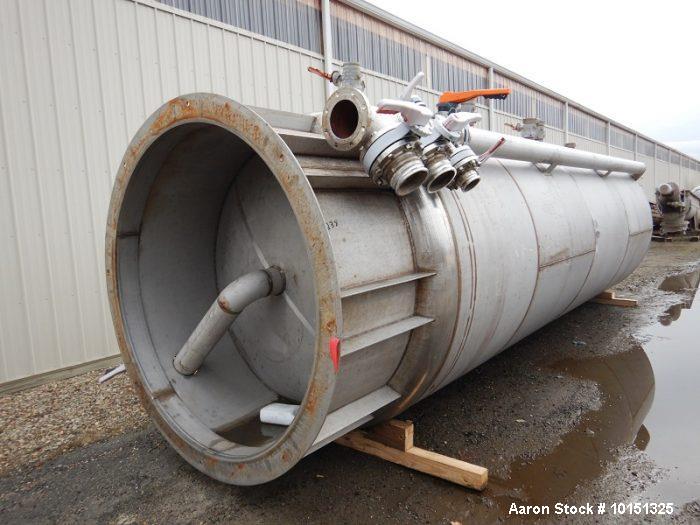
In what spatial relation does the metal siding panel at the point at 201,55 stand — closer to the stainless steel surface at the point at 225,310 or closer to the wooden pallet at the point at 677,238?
the stainless steel surface at the point at 225,310

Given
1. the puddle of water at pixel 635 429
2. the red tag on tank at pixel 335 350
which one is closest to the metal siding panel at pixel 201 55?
the red tag on tank at pixel 335 350

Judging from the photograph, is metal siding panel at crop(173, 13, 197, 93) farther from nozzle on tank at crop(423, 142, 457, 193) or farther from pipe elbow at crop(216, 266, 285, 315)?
nozzle on tank at crop(423, 142, 457, 193)

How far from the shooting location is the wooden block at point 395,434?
2334 mm

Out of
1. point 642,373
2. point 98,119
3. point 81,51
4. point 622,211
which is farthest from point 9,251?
point 622,211

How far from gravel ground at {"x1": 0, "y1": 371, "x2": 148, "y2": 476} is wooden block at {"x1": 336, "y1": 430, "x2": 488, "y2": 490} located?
144cm

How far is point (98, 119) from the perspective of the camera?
13.4 ft

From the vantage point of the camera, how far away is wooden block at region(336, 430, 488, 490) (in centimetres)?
216

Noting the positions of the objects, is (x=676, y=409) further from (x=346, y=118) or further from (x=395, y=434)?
(x=346, y=118)

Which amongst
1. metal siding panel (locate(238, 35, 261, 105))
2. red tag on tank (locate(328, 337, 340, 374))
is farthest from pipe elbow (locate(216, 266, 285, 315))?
metal siding panel (locate(238, 35, 261, 105))

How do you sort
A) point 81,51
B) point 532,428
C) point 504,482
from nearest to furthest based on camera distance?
point 504,482 → point 532,428 → point 81,51

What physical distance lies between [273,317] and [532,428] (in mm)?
1631

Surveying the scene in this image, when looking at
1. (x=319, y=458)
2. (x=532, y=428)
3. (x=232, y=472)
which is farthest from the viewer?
(x=532, y=428)

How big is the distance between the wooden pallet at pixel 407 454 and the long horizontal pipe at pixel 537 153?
1544mm

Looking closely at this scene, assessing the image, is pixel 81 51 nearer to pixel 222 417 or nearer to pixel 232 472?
pixel 222 417
